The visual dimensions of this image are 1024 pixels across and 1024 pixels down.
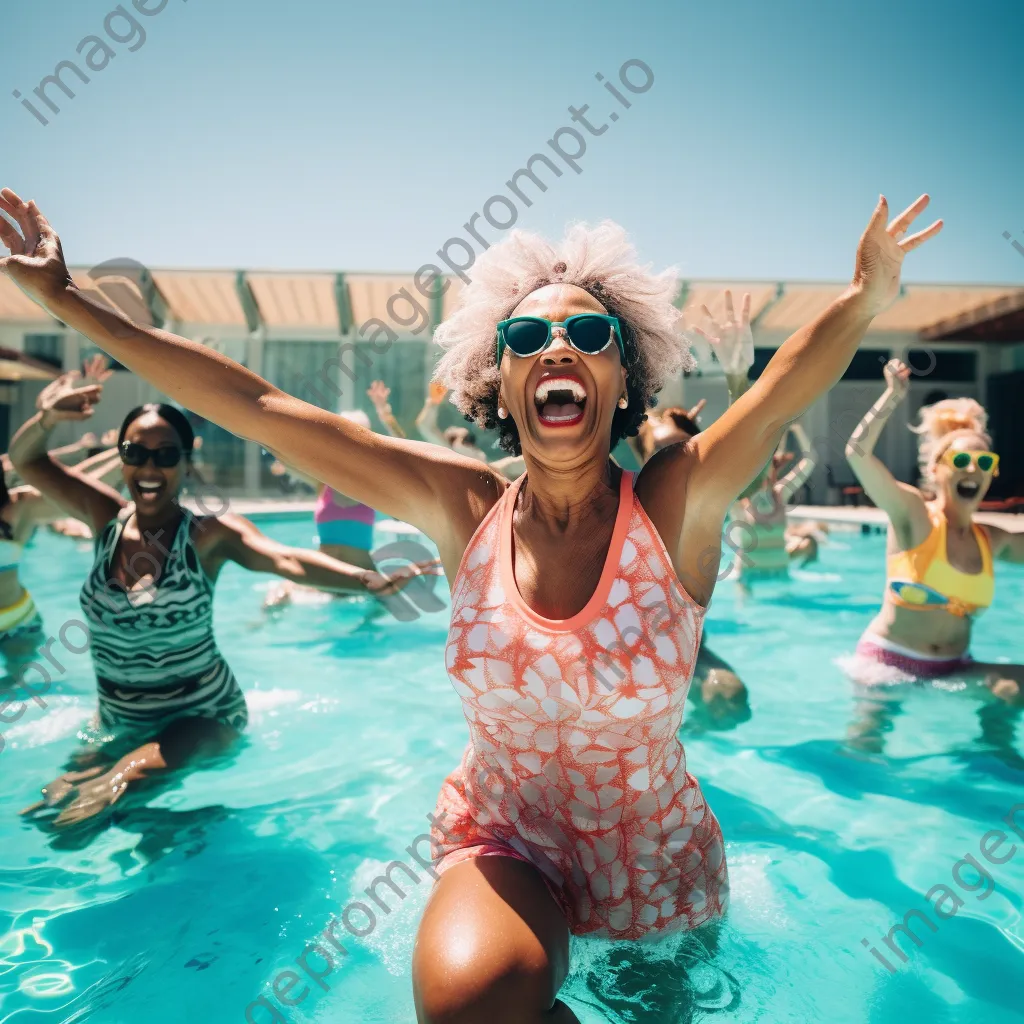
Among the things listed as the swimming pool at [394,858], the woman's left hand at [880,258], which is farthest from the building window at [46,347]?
the woman's left hand at [880,258]

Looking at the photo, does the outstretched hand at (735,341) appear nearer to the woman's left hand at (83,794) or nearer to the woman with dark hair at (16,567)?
the woman's left hand at (83,794)

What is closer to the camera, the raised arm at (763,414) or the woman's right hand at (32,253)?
the raised arm at (763,414)

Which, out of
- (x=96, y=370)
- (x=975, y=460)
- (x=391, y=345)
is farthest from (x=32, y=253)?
(x=391, y=345)

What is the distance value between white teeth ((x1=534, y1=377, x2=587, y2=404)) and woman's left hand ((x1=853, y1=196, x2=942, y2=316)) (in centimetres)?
68

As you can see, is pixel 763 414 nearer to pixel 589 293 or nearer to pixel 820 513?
pixel 589 293

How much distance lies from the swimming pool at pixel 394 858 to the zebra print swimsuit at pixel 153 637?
438 mm

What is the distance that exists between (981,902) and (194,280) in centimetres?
1810

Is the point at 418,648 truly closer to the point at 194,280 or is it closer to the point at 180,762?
the point at 180,762

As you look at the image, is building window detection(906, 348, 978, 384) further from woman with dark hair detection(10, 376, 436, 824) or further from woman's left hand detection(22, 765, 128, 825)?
woman's left hand detection(22, 765, 128, 825)

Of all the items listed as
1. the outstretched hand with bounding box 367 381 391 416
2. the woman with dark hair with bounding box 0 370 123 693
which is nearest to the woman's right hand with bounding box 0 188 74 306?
the woman with dark hair with bounding box 0 370 123 693

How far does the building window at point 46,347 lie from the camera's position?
826 inches

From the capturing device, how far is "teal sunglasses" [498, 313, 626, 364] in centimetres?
192

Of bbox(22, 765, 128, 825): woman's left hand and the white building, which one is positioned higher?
the white building

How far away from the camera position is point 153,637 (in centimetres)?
344
